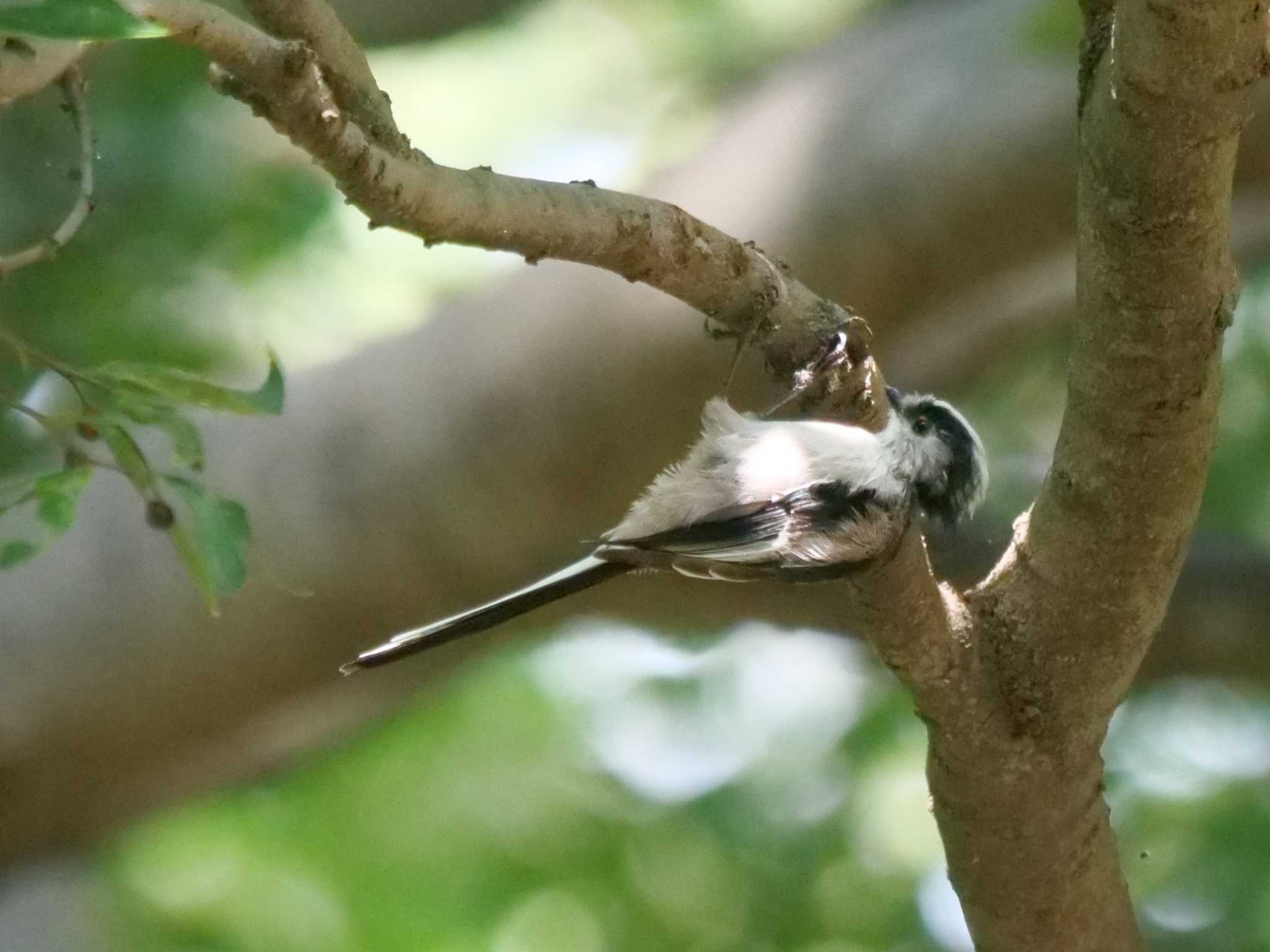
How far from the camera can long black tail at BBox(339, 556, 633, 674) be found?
89.5 inches

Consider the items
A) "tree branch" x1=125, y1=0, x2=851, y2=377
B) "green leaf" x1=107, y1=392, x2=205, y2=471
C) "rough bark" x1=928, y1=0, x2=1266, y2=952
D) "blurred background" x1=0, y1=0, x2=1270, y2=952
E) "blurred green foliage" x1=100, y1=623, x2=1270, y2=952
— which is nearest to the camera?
"tree branch" x1=125, y1=0, x2=851, y2=377

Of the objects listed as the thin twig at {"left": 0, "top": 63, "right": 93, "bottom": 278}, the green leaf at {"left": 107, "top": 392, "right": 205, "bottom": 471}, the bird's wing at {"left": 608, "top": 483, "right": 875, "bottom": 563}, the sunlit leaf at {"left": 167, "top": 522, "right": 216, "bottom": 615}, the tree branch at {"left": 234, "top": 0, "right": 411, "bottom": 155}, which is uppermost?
the bird's wing at {"left": 608, "top": 483, "right": 875, "bottom": 563}

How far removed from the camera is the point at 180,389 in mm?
1601

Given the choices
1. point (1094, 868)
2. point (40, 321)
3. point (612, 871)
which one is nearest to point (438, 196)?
point (1094, 868)

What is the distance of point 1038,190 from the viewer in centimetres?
354

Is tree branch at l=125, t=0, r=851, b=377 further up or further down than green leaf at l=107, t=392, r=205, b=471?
further up

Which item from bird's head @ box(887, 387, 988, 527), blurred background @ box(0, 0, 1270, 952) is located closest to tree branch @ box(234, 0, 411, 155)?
bird's head @ box(887, 387, 988, 527)

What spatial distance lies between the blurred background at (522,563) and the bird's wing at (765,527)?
960mm

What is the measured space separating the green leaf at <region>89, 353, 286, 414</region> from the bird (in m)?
0.65

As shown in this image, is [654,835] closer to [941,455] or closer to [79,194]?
[941,455]

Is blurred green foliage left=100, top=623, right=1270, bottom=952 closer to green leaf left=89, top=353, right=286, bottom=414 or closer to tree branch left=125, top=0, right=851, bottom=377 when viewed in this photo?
tree branch left=125, top=0, right=851, bottom=377

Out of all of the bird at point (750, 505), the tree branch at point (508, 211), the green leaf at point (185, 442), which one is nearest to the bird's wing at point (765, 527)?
the bird at point (750, 505)

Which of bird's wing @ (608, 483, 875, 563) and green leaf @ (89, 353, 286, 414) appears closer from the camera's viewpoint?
green leaf @ (89, 353, 286, 414)

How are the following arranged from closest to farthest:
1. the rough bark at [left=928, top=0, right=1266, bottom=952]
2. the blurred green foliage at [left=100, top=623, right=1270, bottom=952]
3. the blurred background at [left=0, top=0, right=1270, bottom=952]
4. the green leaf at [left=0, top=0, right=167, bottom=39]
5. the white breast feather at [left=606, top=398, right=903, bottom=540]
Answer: the green leaf at [left=0, top=0, right=167, bottom=39] → the rough bark at [left=928, top=0, right=1266, bottom=952] → the white breast feather at [left=606, top=398, right=903, bottom=540] → the blurred background at [left=0, top=0, right=1270, bottom=952] → the blurred green foliage at [left=100, top=623, right=1270, bottom=952]
